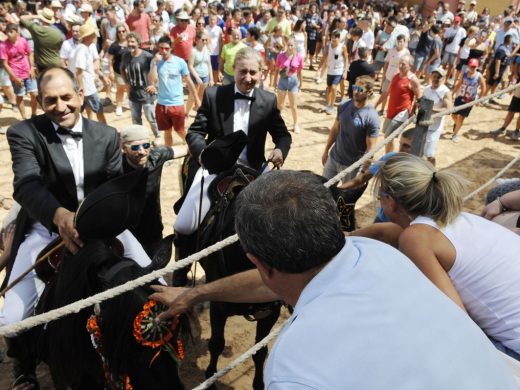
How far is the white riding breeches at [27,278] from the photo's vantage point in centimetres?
251

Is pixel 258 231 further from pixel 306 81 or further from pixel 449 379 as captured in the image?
pixel 306 81

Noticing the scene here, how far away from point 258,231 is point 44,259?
1697mm

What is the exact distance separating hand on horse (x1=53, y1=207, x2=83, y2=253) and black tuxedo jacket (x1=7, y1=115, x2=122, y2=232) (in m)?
0.10

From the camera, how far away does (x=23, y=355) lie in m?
2.77

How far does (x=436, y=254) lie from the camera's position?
6.27ft

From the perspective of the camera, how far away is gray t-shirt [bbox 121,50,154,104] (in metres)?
7.30

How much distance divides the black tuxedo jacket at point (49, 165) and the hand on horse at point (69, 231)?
0.31 ft

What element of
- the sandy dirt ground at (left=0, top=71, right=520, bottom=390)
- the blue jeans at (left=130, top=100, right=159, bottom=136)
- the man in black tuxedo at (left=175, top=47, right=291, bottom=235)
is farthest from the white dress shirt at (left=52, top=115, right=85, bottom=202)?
the blue jeans at (left=130, top=100, right=159, bottom=136)

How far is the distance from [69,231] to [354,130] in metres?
3.75

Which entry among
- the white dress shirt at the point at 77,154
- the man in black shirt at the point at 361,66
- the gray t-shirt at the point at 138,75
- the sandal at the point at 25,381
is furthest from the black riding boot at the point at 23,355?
the man in black shirt at the point at 361,66

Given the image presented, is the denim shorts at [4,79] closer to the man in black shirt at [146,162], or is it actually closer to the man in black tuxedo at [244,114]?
the man in black shirt at [146,162]

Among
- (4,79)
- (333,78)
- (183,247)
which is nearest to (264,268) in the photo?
(183,247)

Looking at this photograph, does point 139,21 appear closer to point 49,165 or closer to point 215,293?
point 49,165

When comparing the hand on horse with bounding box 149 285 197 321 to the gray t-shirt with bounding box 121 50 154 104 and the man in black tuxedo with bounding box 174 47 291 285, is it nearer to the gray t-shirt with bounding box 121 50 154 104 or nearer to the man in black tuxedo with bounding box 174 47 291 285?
the man in black tuxedo with bounding box 174 47 291 285
